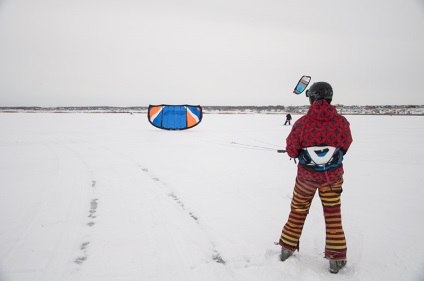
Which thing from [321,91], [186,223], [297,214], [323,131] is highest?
[321,91]

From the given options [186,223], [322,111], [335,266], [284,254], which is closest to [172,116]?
[186,223]

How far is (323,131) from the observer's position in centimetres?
227

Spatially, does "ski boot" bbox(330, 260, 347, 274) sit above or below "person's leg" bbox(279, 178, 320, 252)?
below

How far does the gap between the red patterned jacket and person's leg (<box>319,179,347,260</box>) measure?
104 mm

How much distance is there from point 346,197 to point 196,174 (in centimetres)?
301

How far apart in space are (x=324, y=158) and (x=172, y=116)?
13564 millimetres

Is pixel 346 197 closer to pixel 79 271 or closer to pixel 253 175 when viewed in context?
pixel 253 175

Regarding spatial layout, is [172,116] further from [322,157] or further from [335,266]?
Answer: [335,266]

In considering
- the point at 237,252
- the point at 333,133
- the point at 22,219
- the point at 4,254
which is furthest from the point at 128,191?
the point at 333,133

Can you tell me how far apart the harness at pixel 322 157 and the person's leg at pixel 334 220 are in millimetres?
179

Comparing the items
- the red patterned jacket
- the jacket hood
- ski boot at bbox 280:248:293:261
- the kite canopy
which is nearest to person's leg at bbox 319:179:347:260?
the red patterned jacket

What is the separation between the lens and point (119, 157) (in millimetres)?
7430

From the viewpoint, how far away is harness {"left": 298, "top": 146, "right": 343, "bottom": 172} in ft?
7.52

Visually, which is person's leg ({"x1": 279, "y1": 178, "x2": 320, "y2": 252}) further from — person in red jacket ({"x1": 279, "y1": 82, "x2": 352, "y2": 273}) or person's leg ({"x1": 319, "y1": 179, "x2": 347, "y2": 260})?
person's leg ({"x1": 319, "y1": 179, "x2": 347, "y2": 260})
